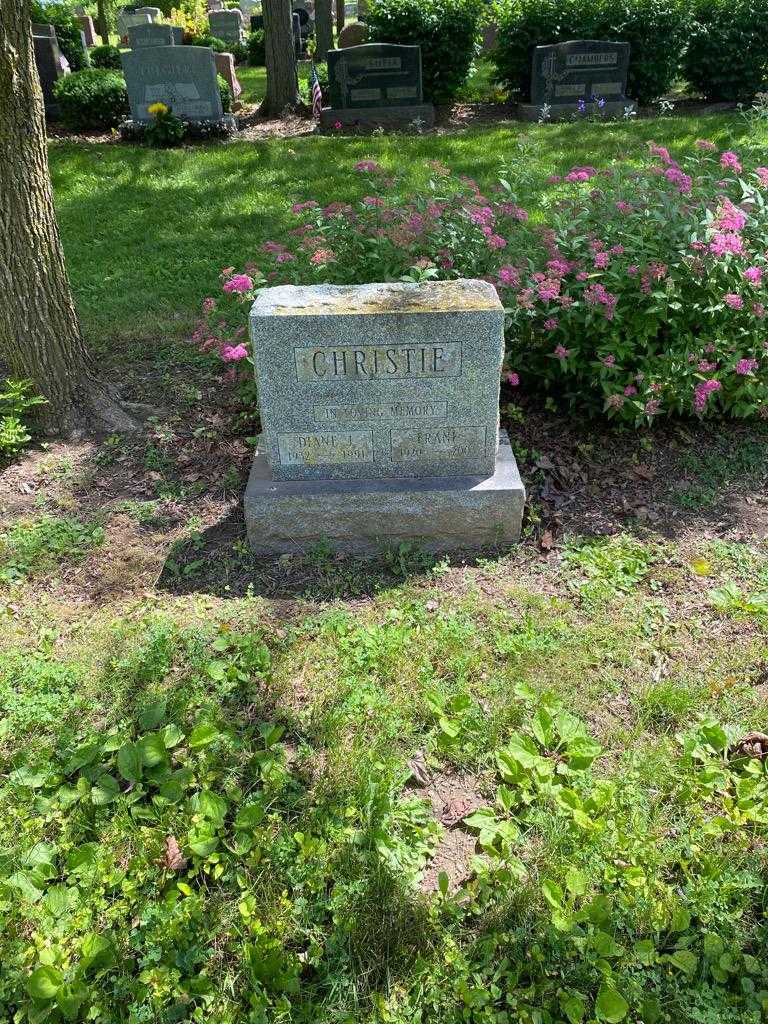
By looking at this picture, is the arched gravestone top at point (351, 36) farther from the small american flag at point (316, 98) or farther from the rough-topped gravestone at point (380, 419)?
the rough-topped gravestone at point (380, 419)

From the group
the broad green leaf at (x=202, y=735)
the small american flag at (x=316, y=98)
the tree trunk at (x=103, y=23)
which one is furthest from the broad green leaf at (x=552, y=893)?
the tree trunk at (x=103, y=23)

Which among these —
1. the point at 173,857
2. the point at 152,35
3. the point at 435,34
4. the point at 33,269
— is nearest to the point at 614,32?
the point at 435,34

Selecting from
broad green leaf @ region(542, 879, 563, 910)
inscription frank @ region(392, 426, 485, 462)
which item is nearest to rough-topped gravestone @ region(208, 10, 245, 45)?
inscription frank @ region(392, 426, 485, 462)

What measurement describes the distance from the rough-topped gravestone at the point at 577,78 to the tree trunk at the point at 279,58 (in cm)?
355

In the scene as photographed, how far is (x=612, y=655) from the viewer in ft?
10.2

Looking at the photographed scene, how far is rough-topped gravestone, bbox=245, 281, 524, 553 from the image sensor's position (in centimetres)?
337

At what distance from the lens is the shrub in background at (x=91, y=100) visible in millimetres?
10812

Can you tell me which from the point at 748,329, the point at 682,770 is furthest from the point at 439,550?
the point at 748,329

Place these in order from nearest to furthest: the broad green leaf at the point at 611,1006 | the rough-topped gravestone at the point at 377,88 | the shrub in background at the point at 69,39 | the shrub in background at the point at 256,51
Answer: the broad green leaf at the point at 611,1006
the rough-topped gravestone at the point at 377,88
the shrub in background at the point at 69,39
the shrub in background at the point at 256,51

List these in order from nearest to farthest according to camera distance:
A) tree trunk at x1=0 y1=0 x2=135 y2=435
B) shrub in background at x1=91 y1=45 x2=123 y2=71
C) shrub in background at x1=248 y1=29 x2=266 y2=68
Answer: tree trunk at x1=0 y1=0 x2=135 y2=435
shrub in background at x1=91 y1=45 x2=123 y2=71
shrub in background at x1=248 y1=29 x2=266 y2=68

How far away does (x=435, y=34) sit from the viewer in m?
11.9

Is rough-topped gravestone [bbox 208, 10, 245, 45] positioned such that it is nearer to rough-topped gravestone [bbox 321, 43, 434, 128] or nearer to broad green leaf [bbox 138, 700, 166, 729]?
rough-topped gravestone [bbox 321, 43, 434, 128]

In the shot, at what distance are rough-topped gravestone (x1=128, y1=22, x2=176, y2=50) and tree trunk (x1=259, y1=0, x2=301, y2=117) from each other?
113 inches

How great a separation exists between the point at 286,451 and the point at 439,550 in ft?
2.94
